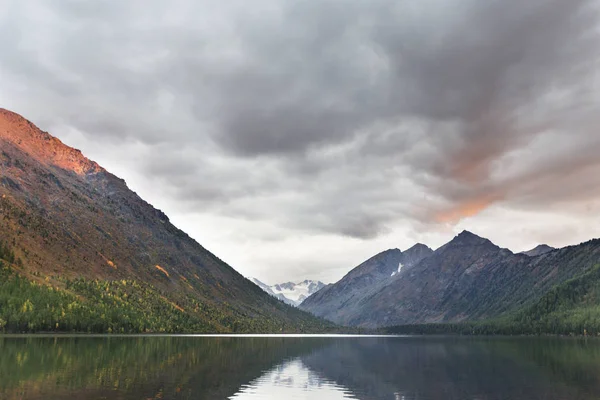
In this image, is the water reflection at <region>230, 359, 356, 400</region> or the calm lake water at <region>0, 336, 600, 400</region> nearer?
the calm lake water at <region>0, 336, 600, 400</region>

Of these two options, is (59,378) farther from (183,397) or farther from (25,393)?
(183,397)

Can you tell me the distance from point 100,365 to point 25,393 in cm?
3740

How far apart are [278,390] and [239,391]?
624cm

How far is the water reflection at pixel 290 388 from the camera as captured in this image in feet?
208

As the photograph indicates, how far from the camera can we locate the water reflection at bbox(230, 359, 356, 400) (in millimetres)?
63469

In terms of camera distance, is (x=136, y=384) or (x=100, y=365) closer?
(x=136, y=384)

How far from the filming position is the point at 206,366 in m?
97.5

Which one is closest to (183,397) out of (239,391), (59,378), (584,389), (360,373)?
(239,391)

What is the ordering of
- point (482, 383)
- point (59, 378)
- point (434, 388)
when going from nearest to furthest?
1. point (59, 378)
2. point (434, 388)
3. point (482, 383)

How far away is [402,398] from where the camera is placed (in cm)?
6297

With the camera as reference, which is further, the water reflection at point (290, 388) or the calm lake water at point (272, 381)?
the water reflection at point (290, 388)

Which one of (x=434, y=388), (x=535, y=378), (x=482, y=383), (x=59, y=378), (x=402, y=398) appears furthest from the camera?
(x=535, y=378)

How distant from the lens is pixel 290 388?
71.2 m

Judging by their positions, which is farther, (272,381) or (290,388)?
(272,381)
